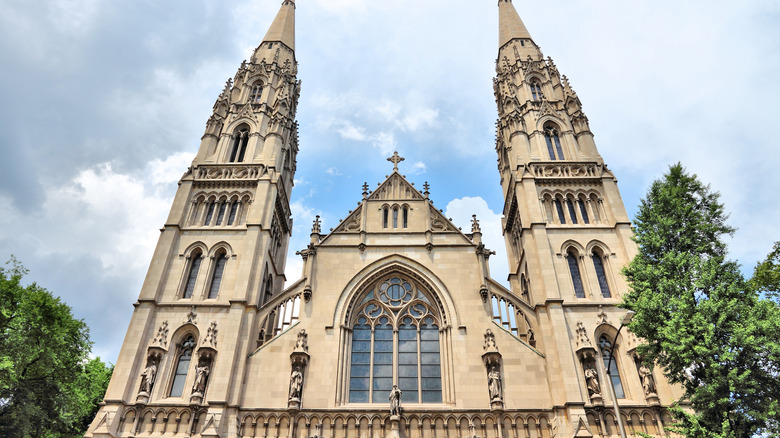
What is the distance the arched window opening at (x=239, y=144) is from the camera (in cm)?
2991

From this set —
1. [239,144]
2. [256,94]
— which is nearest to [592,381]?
[239,144]

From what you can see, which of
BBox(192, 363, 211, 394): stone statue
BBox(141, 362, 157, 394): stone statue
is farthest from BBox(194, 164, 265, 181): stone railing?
BBox(192, 363, 211, 394): stone statue

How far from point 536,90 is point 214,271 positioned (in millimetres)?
24636

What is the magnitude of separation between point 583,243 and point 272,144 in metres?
18.4

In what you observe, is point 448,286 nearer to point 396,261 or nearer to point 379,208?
point 396,261

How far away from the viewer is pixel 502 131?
31984 mm

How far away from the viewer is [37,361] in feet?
66.9

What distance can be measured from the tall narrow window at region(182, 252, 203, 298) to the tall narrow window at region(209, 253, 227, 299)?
2.63ft

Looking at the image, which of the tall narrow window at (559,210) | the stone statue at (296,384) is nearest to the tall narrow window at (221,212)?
the stone statue at (296,384)

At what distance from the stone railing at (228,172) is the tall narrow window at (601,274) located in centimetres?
1823

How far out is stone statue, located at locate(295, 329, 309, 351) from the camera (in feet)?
65.7

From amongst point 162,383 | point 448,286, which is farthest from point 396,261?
point 162,383

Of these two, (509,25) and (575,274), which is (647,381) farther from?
(509,25)

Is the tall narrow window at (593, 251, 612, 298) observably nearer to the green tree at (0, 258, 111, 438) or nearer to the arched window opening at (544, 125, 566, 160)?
the arched window opening at (544, 125, 566, 160)
